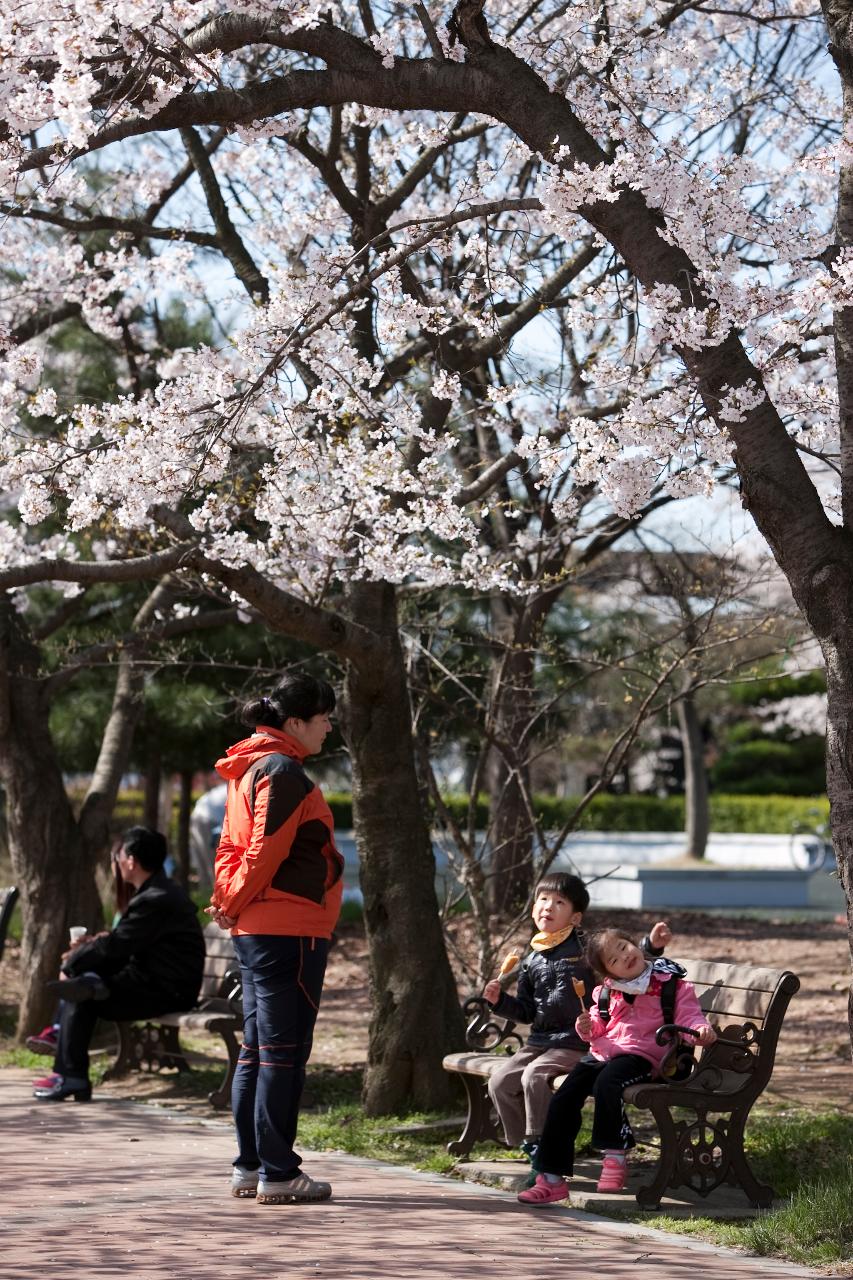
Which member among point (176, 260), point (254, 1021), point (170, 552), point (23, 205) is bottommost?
point (254, 1021)

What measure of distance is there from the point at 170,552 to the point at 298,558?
1176 millimetres

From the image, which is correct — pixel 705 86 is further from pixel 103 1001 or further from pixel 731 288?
pixel 103 1001

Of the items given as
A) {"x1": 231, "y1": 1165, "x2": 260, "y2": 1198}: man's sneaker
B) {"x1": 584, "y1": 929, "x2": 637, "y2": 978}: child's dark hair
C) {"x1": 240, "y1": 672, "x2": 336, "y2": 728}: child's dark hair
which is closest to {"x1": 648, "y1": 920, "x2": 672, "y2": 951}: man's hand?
{"x1": 584, "y1": 929, "x2": 637, "y2": 978}: child's dark hair

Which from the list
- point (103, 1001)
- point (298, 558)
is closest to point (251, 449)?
point (298, 558)

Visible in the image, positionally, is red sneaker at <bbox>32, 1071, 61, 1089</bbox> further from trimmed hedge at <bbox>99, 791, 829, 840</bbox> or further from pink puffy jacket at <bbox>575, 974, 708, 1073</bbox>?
trimmed hedge at <bbox>99, 791, 829, 840</bbox>

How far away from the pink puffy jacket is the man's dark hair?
9.71ft

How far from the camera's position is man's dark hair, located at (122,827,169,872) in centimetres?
778

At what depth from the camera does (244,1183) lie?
17.6ft

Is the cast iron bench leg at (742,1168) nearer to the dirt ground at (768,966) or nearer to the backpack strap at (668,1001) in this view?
the backpack strap at (668,1001)

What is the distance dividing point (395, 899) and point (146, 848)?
139 centimetres

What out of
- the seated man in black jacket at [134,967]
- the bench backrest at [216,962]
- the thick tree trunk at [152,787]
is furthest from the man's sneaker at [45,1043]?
the thick tree trunk at [152,787]

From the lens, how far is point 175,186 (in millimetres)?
10328

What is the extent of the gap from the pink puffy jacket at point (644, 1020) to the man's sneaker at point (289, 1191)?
42.6 inches

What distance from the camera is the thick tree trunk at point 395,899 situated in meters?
7.10
